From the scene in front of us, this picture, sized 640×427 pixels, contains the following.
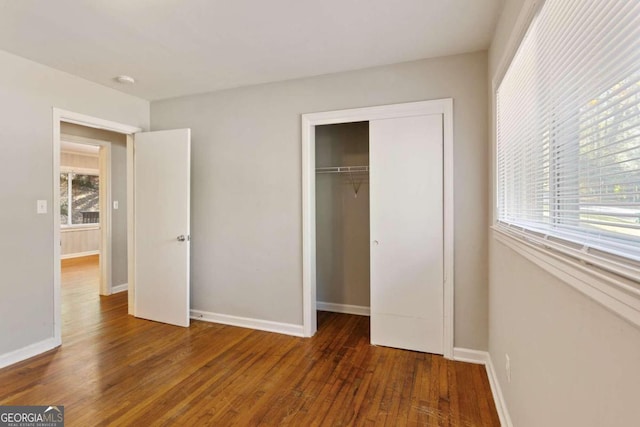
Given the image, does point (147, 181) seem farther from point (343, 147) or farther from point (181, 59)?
point (343, 147)

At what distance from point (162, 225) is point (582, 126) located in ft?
11.6

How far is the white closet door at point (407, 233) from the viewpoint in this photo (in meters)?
2.60

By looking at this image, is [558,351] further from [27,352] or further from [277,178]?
[27,352]

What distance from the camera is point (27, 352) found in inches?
102

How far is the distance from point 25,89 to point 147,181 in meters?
1.23

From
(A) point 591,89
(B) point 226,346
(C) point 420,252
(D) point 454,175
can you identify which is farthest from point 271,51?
(B) point 226,346

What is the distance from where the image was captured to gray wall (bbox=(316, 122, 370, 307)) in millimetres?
3648

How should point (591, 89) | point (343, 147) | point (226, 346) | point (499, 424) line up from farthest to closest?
point (343, 147)
point (226, 346)
point (499, 424)
point (591, 89)

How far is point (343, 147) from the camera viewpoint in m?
3.72

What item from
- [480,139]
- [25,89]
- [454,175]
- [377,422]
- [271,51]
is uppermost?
[271,51]

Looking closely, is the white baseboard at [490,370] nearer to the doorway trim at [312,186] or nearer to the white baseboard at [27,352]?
the doorway trim at [312,186]

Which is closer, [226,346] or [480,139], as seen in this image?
[480,139]

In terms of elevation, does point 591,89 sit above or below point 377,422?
above

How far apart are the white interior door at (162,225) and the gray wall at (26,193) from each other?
2.68 ft
